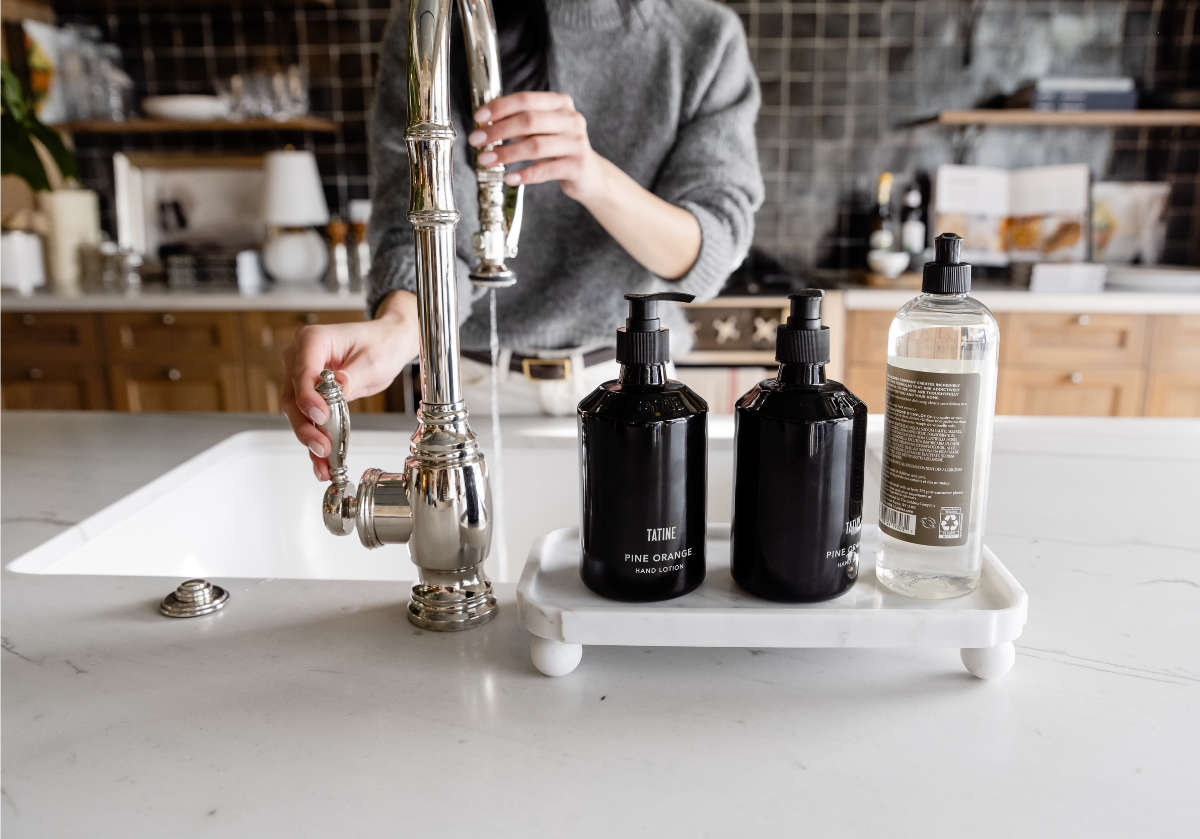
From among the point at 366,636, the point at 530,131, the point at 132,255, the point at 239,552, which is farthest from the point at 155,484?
the point at 132,255

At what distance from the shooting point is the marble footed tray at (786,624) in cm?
52

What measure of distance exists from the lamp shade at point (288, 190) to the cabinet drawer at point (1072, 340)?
6.84ft

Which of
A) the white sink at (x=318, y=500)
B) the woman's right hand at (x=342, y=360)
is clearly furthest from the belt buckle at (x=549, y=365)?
the woman's right hand at (x=342, y=360)

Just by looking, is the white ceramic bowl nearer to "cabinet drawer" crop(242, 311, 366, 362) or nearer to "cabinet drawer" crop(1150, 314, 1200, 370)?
"cabinet drawer" crop(1150, 314, 1200, 370)

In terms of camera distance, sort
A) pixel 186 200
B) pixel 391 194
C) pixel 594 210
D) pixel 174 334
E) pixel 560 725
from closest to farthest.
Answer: pixel 560 725 → pixel 594 210 → pixel 391 194 → pixel 174 334 → pixel 186 200

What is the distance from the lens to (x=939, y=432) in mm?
520

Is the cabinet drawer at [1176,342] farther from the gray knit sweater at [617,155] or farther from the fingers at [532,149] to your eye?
the fingers at [532,149]

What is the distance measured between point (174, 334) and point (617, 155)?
187 cm

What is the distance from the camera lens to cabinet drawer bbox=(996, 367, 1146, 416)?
8.38 feet

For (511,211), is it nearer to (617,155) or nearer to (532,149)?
(532,149)

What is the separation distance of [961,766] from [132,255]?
9.85 ft

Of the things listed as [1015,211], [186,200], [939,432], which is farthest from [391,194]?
[1015,211]

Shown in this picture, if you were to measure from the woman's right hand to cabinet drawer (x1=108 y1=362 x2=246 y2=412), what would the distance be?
1.88m

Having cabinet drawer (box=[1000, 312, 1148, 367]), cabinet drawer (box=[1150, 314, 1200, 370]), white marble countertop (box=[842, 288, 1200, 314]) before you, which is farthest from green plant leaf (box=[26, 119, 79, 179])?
cabinet drawer (box=[1150, 314, 1200, 370])
